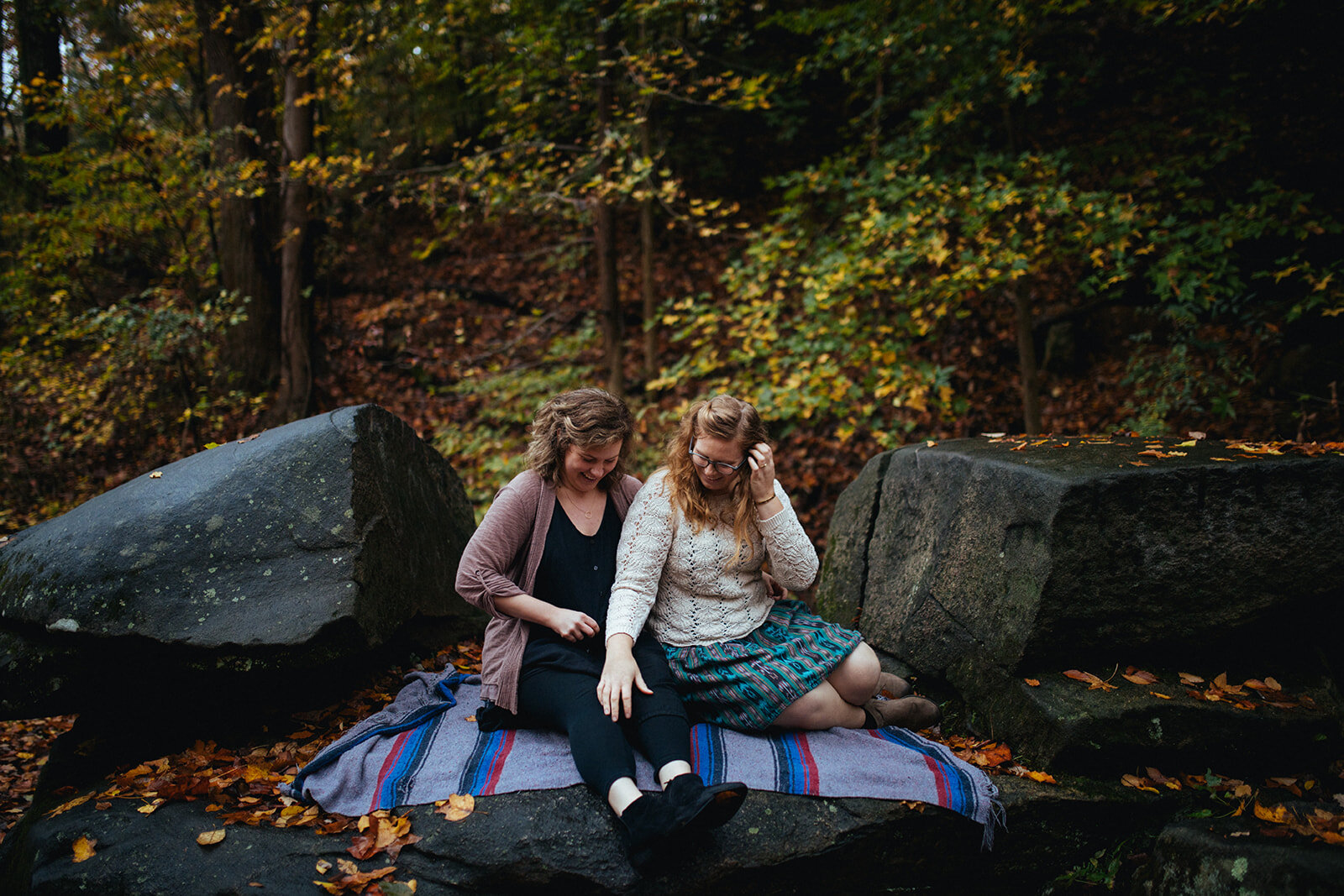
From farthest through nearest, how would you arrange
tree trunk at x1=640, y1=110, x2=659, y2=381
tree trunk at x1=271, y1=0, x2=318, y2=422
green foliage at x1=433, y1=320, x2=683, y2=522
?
tree trunk at x1=640, y1=110, x2=659, y2=381 < tree trunk at x1=271, y1=0, x2=318, y2=422 < green foliage at x1=433, y1=320, x2=683, y2=522

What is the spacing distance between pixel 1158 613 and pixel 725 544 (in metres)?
1.68

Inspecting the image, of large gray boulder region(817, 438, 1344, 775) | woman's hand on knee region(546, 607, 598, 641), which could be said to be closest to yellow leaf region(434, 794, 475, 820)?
woman's hand on knee region(546, 607, 598, 641)

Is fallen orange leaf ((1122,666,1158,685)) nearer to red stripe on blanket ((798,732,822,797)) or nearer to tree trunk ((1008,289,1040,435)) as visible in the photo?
red stripe on blanket ((798,732,822,797))

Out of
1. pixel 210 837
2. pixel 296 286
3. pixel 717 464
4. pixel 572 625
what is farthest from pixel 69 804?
pixel 296 286

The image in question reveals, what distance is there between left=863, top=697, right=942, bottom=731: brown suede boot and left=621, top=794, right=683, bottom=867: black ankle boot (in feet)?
3.53

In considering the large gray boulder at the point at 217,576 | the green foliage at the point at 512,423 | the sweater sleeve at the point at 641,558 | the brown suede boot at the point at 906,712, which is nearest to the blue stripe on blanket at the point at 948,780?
the brown suede boot at the point at 906,712

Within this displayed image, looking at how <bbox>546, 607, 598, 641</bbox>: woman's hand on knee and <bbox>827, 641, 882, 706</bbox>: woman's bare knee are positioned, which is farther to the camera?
<bbox>827, 641, 882, 706</bbox>: woman's bare knee

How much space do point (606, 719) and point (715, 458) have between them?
3.20ft

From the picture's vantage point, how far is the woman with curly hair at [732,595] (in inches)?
106

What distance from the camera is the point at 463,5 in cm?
661

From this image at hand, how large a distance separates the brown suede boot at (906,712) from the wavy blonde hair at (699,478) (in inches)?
32.4

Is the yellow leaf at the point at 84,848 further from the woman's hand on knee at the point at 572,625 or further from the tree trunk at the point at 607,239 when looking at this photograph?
the tree trunk at the point at 607,239

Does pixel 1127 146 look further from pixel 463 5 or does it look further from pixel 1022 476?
pixel 463 5

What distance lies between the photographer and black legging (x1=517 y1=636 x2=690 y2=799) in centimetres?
236
